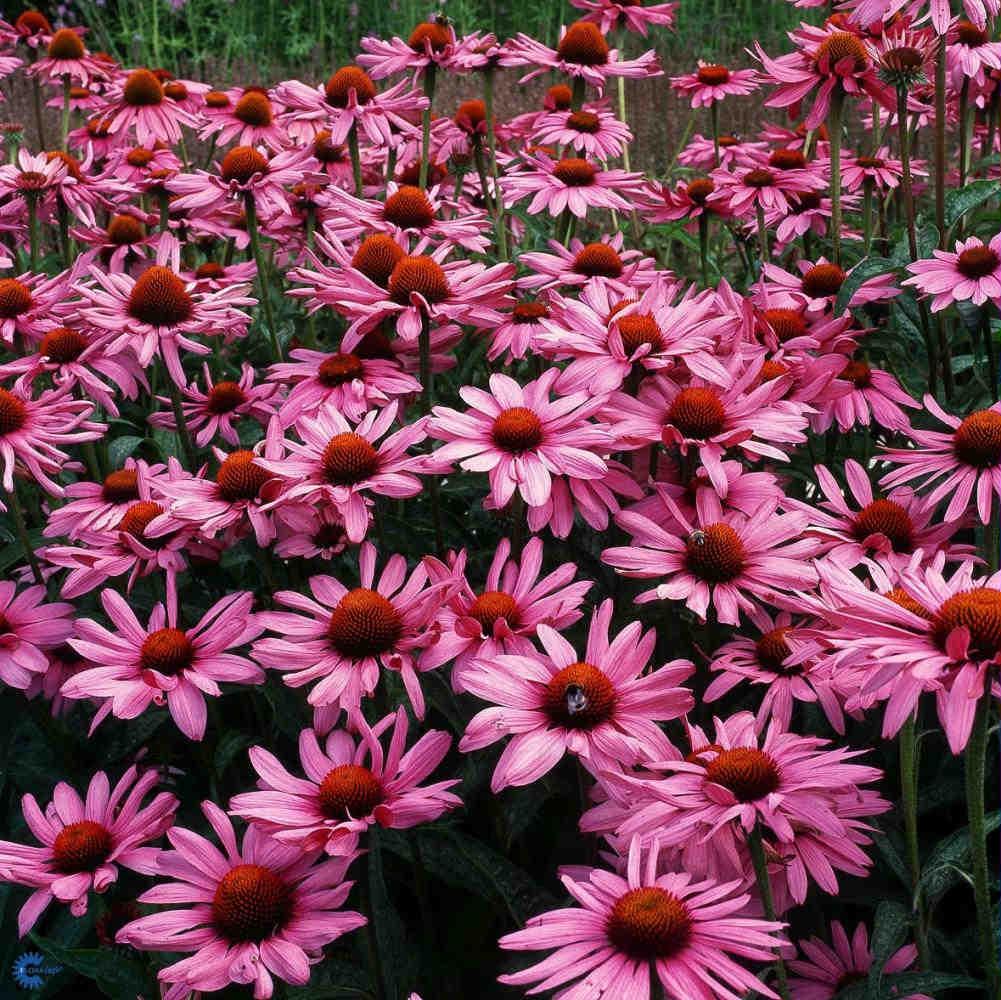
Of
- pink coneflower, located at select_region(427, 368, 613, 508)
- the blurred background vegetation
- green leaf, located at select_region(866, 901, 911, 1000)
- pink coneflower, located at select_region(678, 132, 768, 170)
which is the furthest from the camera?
the blurred background vegetation

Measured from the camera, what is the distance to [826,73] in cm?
232

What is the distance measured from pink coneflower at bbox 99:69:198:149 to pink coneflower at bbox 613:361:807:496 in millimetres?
1961

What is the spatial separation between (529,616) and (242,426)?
0.99m

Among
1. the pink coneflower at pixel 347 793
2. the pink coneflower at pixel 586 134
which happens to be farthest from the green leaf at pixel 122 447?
the pink coneflower at pixel 586 134

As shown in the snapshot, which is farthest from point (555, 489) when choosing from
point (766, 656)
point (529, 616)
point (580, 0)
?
point (580, 0)

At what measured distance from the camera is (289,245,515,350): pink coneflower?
176 cm

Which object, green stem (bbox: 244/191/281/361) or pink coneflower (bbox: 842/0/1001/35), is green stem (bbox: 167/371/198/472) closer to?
green stem (bbox: 244/191/281/361)

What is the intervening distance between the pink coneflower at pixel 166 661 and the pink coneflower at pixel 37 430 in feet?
1.13

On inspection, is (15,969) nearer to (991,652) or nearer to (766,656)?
(766,656)

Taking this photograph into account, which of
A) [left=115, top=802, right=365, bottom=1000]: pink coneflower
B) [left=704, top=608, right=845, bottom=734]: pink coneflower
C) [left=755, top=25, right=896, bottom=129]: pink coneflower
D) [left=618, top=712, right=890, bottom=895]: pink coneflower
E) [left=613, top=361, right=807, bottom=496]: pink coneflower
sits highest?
Result: [left=755, top=25, right=896, bottom=129]: pink coneflower

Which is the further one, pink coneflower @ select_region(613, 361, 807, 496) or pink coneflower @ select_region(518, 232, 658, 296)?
pink coneflower @ select_region(518, 232, 658, 296)

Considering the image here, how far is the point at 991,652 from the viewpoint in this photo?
3.43 ft

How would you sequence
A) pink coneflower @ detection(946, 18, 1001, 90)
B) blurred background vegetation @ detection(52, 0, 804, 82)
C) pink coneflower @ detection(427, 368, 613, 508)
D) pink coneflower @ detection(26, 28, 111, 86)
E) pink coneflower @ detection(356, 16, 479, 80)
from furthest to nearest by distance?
blurred background vegetation @ detection(52, 0, 804, 82) → pink coneflower @ detection(26, 28, 111, 86) → pink coneflower @ detection(356, 16, 479, 80) → pink coneflower @ detection(946, 18, 1001, 90) → pink coneflower @ detection(427, 368, 613, 508)

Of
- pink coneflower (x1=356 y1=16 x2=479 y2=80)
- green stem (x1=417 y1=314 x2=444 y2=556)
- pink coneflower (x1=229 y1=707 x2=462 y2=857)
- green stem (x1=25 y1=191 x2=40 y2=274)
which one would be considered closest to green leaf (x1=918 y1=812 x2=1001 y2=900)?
pink coneflower (x1=229 y1=707 x2=462 y2=857)
